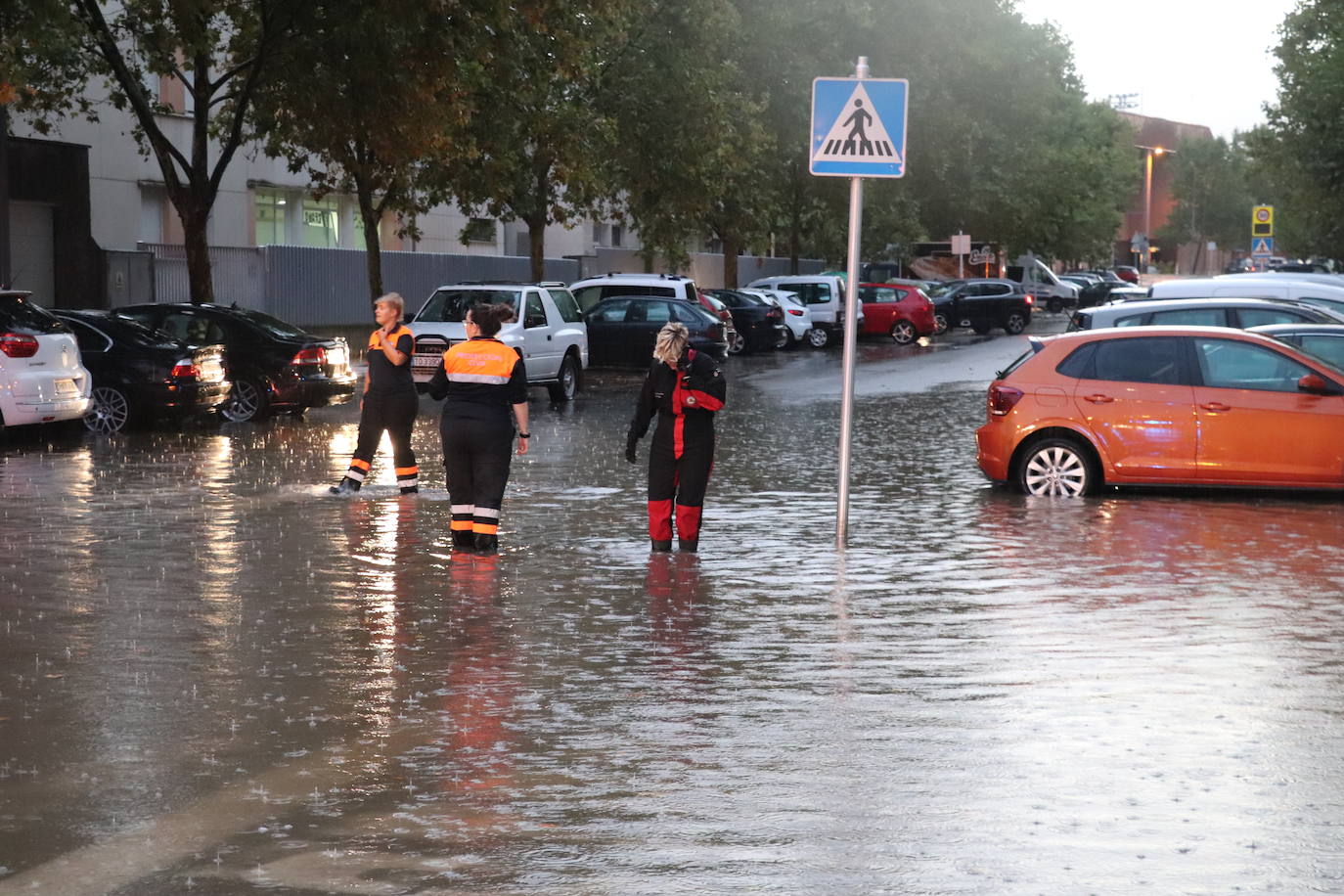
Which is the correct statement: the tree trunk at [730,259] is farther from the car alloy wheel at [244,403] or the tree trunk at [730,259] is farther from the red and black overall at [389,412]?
the red and black overall at [389,412]

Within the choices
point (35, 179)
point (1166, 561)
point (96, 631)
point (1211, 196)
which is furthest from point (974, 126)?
point (1211, 196)

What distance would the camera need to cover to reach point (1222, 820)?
Result: 620cm

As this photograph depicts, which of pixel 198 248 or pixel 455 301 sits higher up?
pixel 198 248

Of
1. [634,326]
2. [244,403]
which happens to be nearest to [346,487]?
[244,403]

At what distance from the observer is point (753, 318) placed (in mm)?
44781

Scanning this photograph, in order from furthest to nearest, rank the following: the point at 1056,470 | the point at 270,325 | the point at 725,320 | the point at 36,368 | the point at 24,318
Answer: the point at 725,320, the point at 270,325, the point at 24,318, the point at 36,368, the point at 1056,470

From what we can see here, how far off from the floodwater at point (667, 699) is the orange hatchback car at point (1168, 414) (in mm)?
525

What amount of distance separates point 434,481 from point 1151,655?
913 centimetres

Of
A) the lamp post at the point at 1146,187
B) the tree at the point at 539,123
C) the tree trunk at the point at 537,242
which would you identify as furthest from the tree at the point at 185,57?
the lamp post at the point at 1146,187

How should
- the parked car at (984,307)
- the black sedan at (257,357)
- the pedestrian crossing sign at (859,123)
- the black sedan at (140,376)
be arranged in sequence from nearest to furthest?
the pedestrian crossing sign at (859,123) < the black sedan at (140,376) < the black sedan at (257,357) < the parked car at (984,307)

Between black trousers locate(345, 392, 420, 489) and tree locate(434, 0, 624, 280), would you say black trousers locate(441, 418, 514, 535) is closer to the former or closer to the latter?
black trousers locate(345, 392, 420, 489)

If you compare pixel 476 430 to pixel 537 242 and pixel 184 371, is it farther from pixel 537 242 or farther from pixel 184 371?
pixel 537 242

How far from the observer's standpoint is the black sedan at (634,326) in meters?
35.8

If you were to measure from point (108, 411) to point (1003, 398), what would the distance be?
34.6ft
